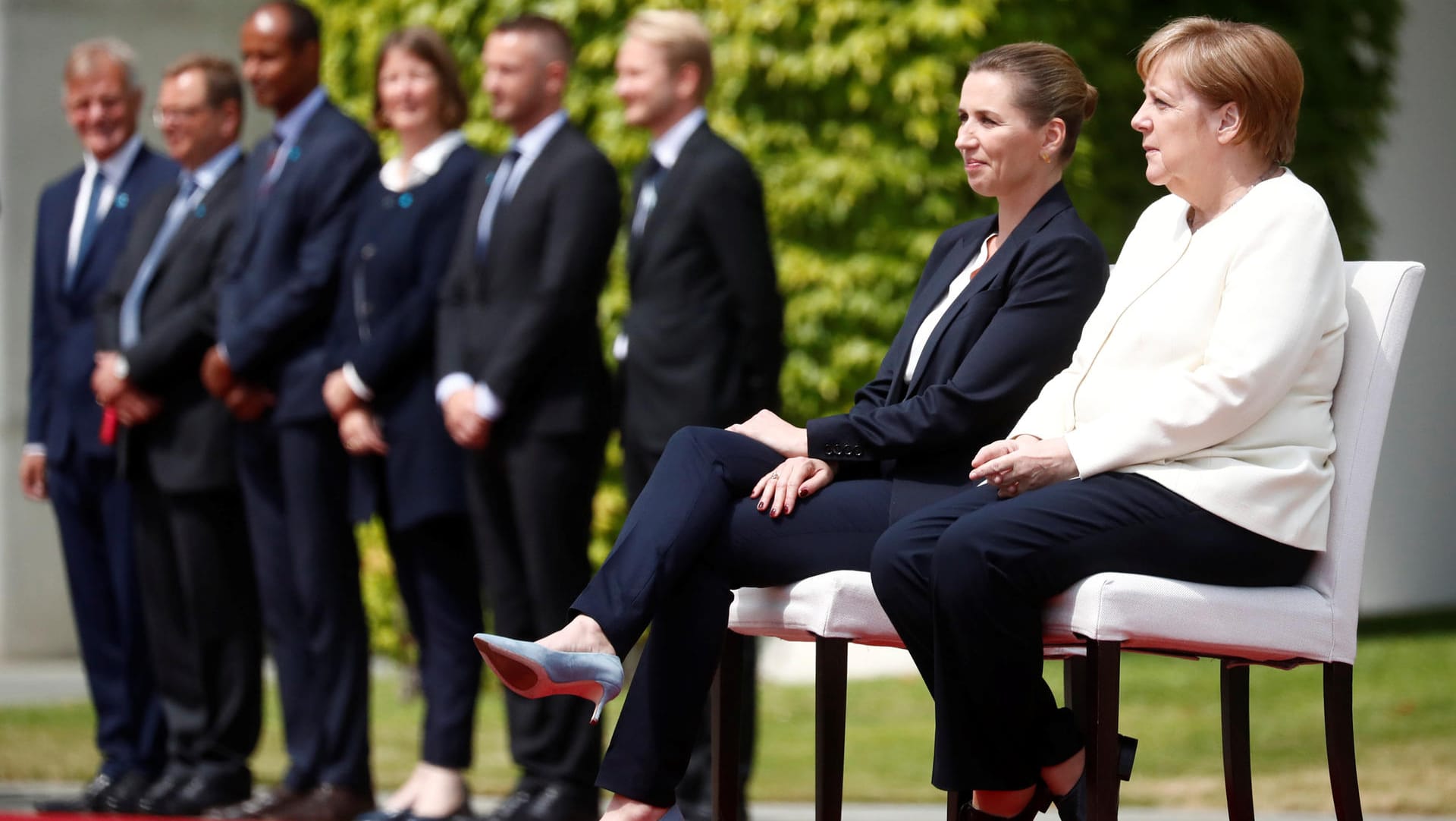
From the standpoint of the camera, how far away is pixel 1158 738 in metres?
6.49

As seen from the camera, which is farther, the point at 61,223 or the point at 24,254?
the point at 24,254

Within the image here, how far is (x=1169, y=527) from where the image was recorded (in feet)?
9.60

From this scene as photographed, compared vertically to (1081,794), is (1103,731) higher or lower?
higher

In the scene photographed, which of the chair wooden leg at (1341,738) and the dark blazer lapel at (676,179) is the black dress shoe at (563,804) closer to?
the dark blazer lapel at (676,179)

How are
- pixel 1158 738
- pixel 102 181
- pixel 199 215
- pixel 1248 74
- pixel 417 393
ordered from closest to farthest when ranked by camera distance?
1. pixel 1248 74
2. pixel 417 393
3. pixel 199 215
4. pixel 102 181
5. pixel 1158 738

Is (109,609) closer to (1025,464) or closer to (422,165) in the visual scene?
(422,165)

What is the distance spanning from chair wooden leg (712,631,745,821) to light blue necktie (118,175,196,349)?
255cm

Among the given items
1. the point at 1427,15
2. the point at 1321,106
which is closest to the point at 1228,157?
the point at 1321,106

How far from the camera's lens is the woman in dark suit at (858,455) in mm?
3141

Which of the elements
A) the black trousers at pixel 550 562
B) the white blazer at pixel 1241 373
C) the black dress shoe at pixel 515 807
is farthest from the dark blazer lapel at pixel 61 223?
the white blazer at pixel 1241 373

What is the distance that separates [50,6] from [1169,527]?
7861 mm

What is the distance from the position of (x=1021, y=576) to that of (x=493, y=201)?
7.47 ft

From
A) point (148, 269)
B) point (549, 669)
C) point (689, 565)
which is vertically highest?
point (148, 269)

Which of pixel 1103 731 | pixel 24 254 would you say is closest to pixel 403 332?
pixel 1103 731
